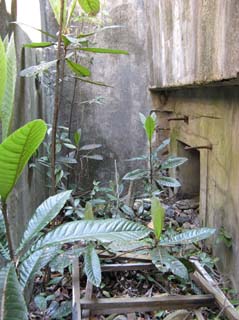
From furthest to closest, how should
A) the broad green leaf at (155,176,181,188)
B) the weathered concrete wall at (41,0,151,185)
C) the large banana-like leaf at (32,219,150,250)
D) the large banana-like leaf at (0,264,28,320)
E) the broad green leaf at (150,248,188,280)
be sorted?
the weathered concrete wall at (41,0,151,185), the broad green leaf at (155,176,181,188), the broad green leaf at (150,248,188,280), the large banana-like leaf at (32,219,150,250), the large banana-like leaf at (0,264,28,320)

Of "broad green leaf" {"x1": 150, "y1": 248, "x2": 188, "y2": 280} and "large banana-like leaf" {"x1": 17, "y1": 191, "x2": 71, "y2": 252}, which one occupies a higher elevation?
"large banana-like leaf" {"x1": 17, "y1": 191, "x2": 71, "y2": 252}

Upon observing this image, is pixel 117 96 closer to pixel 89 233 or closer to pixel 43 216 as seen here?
pixel 43 216

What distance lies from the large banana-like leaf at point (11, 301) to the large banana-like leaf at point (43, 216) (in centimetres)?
26

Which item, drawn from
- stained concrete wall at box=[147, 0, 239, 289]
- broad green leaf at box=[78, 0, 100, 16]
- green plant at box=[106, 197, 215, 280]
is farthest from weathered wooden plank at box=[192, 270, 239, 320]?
broad green leaf at box=[78, 0, 100, 16]

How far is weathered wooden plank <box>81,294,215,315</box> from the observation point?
4.39ft

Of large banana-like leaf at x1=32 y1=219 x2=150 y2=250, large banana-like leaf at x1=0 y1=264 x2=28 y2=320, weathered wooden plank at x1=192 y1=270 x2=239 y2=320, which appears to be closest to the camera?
large banana-like leaf at x1=0 y1=264 x2=28 y2=320

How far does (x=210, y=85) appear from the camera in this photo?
1662 millimetres

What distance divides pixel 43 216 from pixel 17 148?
1.12 ft

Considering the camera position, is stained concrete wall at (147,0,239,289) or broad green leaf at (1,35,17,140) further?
stained concrete wall at (147,0,239,289)

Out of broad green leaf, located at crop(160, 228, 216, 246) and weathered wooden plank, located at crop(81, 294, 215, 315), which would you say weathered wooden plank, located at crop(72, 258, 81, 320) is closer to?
weathered wooden plank, located at crop(81, 294, 215, 315)

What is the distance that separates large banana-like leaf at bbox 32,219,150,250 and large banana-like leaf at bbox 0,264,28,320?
21cm

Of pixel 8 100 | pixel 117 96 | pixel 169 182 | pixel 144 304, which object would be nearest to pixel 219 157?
pixel 169 182

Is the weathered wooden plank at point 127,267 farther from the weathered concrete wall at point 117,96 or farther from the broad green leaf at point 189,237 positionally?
the weathered concrete wall at point 117,96

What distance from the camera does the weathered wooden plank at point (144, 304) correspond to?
1338 mm
